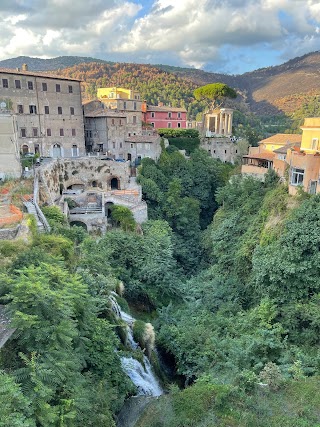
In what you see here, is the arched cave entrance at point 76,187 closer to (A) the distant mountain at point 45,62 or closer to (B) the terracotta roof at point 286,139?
(B) the terracotta roof at point 286,139

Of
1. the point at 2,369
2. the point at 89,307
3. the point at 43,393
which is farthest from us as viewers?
the point at 89,307

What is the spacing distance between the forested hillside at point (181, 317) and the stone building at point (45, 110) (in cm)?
1399

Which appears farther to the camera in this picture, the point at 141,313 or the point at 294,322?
the point at 141,313

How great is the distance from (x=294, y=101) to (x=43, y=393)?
9769 cm

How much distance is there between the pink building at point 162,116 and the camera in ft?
164

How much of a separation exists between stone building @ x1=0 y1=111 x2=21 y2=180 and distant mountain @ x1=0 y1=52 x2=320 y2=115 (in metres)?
61.2

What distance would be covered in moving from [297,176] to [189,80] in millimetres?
88237

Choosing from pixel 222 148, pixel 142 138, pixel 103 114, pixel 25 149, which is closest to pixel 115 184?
pixel 142 138

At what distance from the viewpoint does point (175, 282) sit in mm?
26250

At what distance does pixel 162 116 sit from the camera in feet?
166

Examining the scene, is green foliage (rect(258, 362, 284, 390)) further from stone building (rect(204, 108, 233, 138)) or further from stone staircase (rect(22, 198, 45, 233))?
stone building (rect(204, 108, 233, 138))

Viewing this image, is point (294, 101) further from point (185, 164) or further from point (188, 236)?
point (188, 236)

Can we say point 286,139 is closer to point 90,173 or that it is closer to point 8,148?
point 90,173

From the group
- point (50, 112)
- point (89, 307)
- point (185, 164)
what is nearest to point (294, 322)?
point (89, 307)
